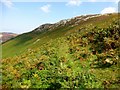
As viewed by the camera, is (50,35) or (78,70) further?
(50,35)

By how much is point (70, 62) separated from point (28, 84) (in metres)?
5.11

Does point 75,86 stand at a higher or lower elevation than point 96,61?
lower

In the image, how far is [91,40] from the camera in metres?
29.8

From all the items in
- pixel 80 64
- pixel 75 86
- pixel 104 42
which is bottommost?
pixel 75 86

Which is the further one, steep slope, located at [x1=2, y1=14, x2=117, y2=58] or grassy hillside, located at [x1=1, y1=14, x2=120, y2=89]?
steep slope, located at [x1=2, y1=14, x2=117, y2=58]

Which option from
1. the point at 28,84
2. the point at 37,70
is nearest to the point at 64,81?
the point at 28,84

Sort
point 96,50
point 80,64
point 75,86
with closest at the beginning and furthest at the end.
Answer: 1. point 75,86
2. point 80,64
3. point 96,50

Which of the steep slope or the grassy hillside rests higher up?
the steep slope

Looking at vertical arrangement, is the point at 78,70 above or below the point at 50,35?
below

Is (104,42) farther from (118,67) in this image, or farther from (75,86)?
(75,86)

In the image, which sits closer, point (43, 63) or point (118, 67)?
point (118, 67)

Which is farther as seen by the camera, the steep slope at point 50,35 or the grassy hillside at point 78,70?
the steep slope at point 50,35

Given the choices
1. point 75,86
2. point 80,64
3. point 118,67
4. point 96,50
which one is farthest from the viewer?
point 96,50

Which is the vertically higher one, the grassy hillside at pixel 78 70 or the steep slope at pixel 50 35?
the steep slope at pixel 50 35
